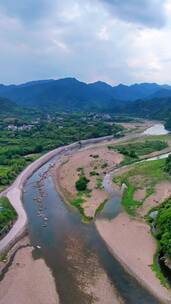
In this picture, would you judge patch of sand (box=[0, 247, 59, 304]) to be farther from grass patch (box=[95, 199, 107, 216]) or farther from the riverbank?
grass patch (box=[95, 199, 107, 216])

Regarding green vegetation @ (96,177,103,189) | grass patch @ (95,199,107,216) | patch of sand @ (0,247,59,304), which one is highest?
green vegetation @ (96,177,103,189)

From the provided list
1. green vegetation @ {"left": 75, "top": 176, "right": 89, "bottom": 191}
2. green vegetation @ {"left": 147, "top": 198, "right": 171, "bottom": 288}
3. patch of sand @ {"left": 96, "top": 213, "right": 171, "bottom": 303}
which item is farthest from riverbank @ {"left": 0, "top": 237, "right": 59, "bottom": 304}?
green vegetation @ {"left": 75, "top": 176, "right": 89, "bottom": 191}

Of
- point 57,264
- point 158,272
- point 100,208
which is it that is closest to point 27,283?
point 57,264

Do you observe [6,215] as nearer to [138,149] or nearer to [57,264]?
[57,264]

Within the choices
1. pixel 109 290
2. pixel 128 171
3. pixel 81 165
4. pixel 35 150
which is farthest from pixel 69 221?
pixel 35 150

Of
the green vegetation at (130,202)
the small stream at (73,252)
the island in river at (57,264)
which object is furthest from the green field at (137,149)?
the island in river at (57,264)
